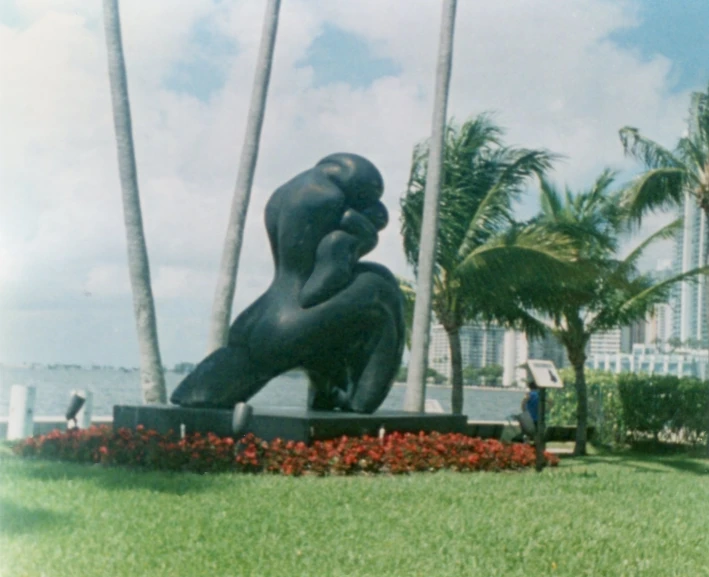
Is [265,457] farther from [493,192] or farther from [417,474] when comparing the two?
[493,192]

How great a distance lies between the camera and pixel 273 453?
9.96 metres

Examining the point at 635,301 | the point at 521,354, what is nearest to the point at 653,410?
the point at 635,301

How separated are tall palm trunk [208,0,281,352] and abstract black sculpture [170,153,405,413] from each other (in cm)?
207

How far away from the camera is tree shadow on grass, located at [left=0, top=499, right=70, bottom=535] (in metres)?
6.58

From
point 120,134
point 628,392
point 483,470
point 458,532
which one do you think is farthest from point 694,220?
point 458,532

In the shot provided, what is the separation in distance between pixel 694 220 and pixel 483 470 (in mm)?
10088

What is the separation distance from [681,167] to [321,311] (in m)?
9.89

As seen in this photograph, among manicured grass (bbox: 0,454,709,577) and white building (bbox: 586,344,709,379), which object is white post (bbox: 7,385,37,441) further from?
white building (bbox: 586,344,709,379)

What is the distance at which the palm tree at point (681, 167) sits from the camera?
18141 mm

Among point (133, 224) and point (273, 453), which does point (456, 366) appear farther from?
point (273, 453)

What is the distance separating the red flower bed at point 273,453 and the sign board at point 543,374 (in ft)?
3.66

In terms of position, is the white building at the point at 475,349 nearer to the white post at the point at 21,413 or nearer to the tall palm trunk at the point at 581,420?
the tall palm trunk at the point at 581,420

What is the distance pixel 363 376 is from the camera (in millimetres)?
11539

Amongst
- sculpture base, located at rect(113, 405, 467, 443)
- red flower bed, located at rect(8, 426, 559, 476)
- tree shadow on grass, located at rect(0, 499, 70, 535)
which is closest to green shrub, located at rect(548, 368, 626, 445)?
sculpture base, located at rect(113, 405, 467, 443)
